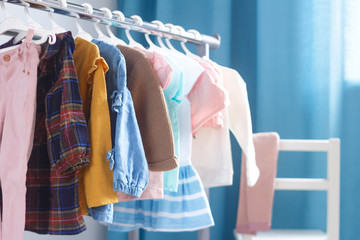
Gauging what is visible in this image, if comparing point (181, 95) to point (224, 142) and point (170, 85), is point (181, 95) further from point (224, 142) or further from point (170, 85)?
point (224, 142)

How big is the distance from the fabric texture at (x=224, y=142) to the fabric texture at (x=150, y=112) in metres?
0.39

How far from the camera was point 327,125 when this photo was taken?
206cm

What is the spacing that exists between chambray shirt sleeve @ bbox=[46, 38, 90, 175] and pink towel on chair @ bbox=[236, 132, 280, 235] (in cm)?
94

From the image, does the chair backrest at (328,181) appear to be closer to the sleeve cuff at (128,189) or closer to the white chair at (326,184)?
the white chair at (326,184)

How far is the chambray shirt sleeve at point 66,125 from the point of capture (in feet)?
3.27

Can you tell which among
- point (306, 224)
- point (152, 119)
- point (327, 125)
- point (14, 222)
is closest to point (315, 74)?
point (327, 125)

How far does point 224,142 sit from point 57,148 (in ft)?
2.29

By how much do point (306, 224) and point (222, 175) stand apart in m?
0.73

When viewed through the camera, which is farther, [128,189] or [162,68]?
[162,68]

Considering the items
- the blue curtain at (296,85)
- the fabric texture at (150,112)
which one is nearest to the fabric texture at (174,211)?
the fabric texture at (150,112)

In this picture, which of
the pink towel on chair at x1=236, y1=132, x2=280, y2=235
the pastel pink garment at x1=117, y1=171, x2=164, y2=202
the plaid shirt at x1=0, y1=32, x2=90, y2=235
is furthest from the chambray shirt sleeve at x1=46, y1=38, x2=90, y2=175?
the pink towel on chair at x1=236, y1=132, x2=280, y2=235

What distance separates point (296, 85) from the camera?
209cm

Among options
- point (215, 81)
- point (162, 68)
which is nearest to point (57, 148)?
point (162, 68)

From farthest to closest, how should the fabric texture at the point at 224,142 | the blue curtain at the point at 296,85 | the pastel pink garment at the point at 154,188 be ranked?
the blue curtain at the point at 296,85 → the fabric texture at the point at 224,142 → the pastel pink garment at the point at 154,188
